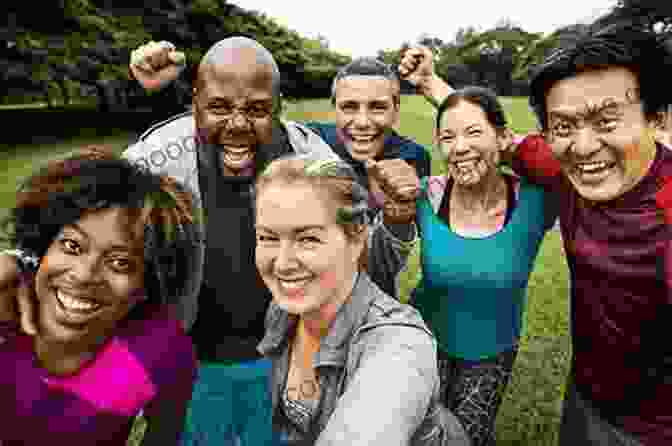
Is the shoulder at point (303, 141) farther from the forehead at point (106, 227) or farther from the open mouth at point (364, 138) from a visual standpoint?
the forehead at point (106, 227)

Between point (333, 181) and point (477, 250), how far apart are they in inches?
40.8

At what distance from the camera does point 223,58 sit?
2.55m

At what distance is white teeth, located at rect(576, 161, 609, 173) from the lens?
84.4 inches

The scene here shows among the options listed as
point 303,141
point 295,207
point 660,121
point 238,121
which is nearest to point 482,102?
point 660,121

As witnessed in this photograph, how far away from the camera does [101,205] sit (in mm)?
2033

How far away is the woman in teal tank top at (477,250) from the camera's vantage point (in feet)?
8.77

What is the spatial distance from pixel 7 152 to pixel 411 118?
12029 mm

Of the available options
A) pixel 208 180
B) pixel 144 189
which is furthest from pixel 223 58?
pixel 144 189

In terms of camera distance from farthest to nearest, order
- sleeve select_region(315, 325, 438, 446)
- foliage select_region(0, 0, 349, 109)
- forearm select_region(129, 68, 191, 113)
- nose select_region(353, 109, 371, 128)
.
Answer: foliage select_region(0, 0, 349, 109), nose select_region(353, 109, 371, 128), forearm select_region(129, 68, 191, 113), sleeve select_region(315, 325, 438, 446)

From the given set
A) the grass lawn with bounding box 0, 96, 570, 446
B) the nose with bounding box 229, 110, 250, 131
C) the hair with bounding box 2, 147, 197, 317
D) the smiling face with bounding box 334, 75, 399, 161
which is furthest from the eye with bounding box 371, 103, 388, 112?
the grass lawn with bounding box 0, 96, 570, 446

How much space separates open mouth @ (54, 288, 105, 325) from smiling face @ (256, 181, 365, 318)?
0.64 metres

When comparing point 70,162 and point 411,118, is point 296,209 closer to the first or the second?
point 70,162

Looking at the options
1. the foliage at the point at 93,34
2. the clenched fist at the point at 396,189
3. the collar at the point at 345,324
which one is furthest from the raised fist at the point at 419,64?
the foliage at the point at 93,34

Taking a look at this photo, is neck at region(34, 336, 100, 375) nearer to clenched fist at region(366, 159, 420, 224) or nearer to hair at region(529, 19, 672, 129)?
clenched fist at region(366, 159, 420, 224)
